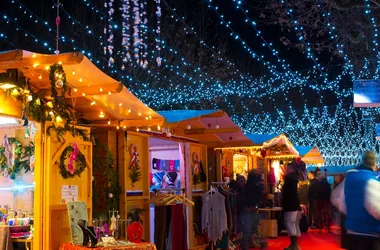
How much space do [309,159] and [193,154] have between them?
11.7 m

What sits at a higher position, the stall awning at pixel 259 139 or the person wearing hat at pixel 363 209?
the stall awning at pixel 259 139

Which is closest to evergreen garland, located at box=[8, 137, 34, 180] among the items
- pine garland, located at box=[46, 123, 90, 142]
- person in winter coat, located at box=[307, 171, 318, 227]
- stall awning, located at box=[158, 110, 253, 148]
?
pine garland, located at box=[46, 123, 90, 142]

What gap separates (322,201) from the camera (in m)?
14.7

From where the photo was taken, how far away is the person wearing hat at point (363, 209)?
194 inches

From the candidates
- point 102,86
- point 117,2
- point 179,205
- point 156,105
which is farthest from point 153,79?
point 102,86

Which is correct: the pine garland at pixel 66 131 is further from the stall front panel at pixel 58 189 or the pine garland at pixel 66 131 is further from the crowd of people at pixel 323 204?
the crowd of people at pixel 323 204

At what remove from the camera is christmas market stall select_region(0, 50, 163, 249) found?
244 inches

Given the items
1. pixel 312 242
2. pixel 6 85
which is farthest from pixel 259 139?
pixel 6 85

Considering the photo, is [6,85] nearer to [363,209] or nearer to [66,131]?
[66,131]

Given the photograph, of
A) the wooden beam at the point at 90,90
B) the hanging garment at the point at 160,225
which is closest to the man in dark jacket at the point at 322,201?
the hanging garment at the point at 160,225

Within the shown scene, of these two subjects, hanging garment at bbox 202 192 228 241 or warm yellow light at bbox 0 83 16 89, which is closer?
warm yellow light at bbox 0 83 16 89

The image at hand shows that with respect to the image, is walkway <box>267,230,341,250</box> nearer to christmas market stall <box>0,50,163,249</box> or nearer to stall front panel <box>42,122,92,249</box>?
christmas market stall <box>0,50,163,249</box>

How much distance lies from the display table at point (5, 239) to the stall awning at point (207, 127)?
9.91ft

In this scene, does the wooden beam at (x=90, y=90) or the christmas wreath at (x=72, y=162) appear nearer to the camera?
the wooden beam at (x=90, y=90)
